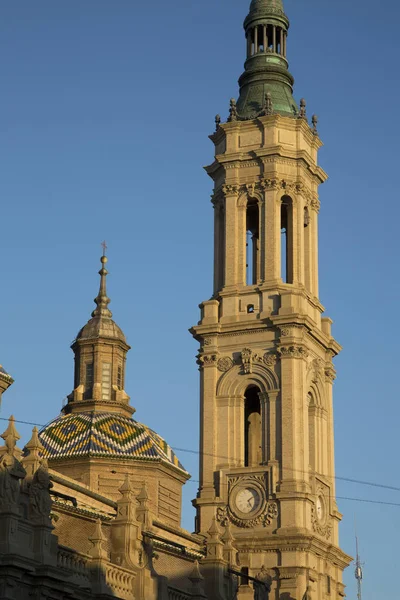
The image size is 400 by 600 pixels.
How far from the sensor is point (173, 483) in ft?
242

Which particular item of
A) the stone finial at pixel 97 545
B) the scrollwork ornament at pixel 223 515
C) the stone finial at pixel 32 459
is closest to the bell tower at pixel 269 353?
the scrollwork ornament at pixel 223 515

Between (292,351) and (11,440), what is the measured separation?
23.7 m

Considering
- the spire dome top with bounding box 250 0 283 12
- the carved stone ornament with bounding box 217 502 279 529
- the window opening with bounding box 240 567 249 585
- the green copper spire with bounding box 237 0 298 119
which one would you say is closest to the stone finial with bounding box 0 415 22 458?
the window opening with bounding box 240 567 249 585

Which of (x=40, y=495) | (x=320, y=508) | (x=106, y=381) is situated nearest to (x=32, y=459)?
(x=40, y=495)

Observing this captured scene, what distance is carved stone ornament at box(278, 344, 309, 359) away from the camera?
202 ft

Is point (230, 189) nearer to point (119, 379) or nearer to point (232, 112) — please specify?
point (232, 112)

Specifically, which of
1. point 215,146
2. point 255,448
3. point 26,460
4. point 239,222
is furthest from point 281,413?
point 26,460

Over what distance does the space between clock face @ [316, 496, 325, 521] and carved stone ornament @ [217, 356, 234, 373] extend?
22.5 feet

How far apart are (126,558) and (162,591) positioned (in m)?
1.88

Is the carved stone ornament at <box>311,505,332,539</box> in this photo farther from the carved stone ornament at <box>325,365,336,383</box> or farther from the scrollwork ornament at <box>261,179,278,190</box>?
the scrollwork ornament at <box>261,179,278,190</box>

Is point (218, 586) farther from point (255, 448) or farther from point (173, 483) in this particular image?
point (173, 483)

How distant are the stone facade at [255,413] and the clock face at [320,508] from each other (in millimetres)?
56

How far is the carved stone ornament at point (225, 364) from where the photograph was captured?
63281mm

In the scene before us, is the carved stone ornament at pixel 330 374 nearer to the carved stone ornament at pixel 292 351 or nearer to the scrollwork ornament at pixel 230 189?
the carved stone ornament at pixel 292 351
